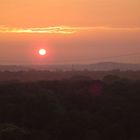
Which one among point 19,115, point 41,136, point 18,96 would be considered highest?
point 18,96

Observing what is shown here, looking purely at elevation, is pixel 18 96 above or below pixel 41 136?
above

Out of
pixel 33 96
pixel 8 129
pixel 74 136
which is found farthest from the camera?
pixel 33 96

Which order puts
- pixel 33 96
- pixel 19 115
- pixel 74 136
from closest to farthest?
1. pixel 74 136
2. pixel 19 115
3. pixel 33 96

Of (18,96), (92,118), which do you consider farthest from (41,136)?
(18,96)

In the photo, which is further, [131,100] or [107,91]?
[107,91]

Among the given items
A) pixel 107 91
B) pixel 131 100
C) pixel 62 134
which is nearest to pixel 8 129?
pixel 62 134

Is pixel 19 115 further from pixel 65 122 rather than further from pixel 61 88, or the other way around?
pixel 61 88

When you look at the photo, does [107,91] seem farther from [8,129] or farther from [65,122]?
[8,129]
